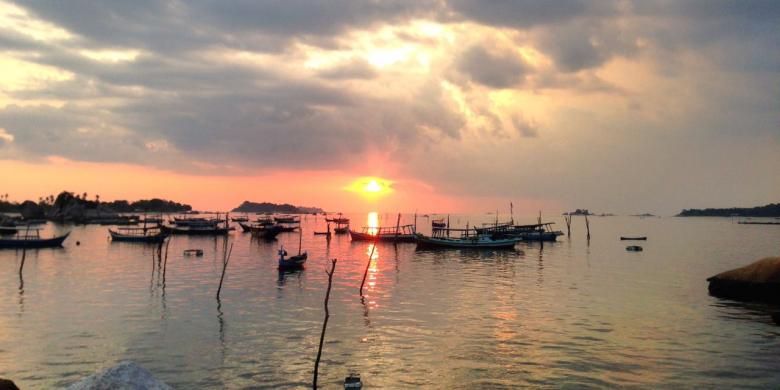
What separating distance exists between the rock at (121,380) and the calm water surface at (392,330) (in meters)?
9.39

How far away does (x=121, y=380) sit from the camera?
8.24 meters

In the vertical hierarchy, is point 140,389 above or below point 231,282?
above

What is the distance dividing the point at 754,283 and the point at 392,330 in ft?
75.9

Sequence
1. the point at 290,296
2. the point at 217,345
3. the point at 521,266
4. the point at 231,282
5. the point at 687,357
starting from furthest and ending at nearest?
the point at 521,266, the point at 231,282, the point at 290,296, the point at 217,345, the point at 687,357

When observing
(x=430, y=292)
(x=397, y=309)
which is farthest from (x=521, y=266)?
(x=397, y=309)

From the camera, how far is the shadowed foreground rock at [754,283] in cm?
3141

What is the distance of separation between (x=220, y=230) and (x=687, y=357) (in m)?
98.8

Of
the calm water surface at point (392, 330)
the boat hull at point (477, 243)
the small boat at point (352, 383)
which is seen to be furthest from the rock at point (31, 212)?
the small boat at point (352, 383)

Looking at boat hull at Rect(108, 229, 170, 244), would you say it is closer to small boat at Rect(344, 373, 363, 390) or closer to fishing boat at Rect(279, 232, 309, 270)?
fishing boat at Rect(279, 232, 309, 270)

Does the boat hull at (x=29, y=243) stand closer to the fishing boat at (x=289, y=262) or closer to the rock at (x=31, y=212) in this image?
the fishing boat at (x=289, y=262)

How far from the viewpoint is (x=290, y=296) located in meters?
35.0

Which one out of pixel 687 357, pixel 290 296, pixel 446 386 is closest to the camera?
pixel 446 386

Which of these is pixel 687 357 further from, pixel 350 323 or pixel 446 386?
pixel 350 323

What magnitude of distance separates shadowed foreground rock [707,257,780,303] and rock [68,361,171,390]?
3486 cm
